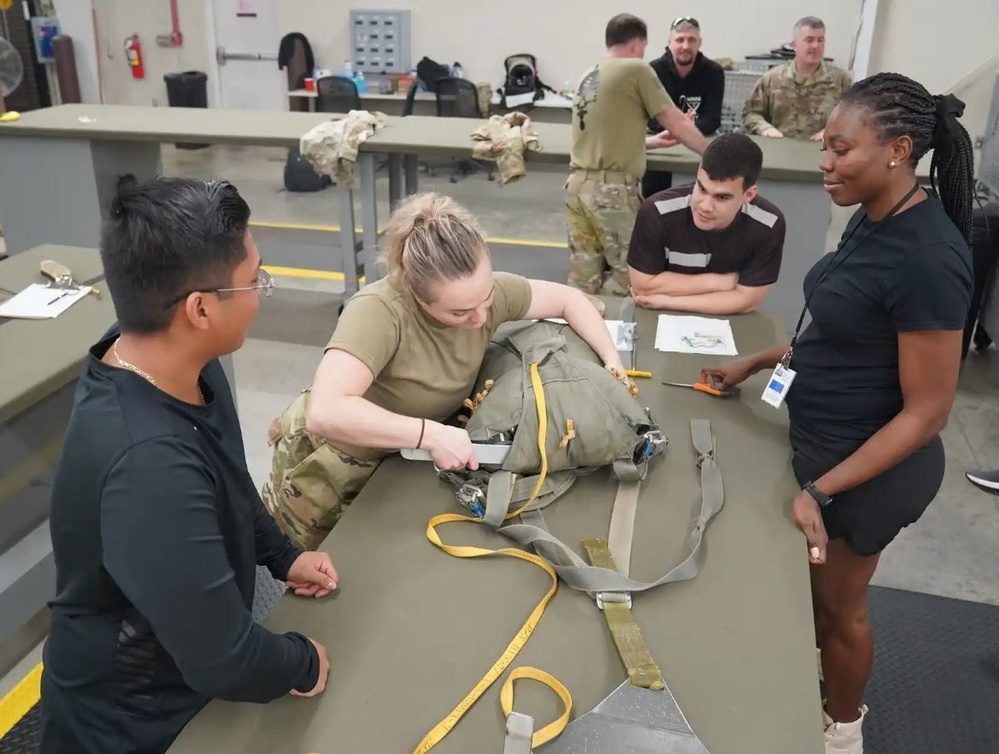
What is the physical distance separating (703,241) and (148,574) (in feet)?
6.49

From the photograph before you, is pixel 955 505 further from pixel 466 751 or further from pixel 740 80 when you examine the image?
pixel 740 80

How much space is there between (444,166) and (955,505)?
19.6ft

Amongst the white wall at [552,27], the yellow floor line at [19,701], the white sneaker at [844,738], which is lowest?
the yellow floor line at [19,701]

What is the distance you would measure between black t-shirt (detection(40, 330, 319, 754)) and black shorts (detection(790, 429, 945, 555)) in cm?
111

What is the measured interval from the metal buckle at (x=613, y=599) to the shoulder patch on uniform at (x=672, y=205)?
59.2 inches

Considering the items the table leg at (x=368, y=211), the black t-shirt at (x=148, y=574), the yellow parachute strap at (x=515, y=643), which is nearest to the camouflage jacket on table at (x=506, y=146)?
the table leg at (x=368, y=211)

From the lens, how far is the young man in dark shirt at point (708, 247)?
2406 millimetres

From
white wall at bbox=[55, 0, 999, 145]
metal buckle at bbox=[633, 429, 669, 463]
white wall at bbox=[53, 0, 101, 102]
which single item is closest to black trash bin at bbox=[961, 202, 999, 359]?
metal buckle at bbox=[633, 429, 669, 463]

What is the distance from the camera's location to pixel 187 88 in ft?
28.0

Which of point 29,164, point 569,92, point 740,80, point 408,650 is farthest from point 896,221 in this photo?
point 569,92

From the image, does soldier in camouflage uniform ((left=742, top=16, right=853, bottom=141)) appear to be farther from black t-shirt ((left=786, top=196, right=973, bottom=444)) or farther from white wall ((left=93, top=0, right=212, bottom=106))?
white wall ((left=93, top=0, right=212, bottom=106))

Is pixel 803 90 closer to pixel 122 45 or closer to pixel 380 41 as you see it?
pixel 380 41

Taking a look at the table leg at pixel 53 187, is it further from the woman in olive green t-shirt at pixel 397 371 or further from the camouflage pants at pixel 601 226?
the woman in olive green t-shirt at pixel 397 371

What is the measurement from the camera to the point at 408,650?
121cm
